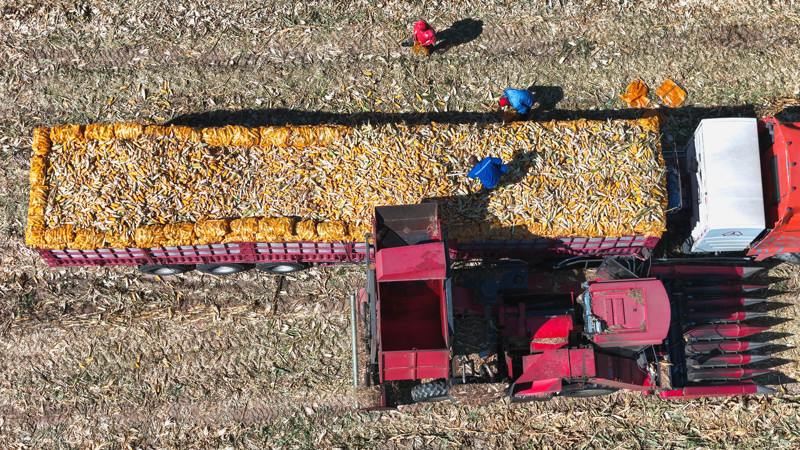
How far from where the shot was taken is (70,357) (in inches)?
501

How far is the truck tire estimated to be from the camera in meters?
12.6

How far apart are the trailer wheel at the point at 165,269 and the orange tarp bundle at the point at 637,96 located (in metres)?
10.6

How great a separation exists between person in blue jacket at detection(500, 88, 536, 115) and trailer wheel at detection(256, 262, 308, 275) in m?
5.80

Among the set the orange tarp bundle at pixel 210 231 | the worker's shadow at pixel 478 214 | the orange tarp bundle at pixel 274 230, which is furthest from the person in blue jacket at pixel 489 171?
the orange tarp bundle at pixel 210 231

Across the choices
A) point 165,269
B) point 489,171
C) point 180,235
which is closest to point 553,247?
point 489,171

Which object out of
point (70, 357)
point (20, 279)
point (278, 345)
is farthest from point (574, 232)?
point (20, 279)

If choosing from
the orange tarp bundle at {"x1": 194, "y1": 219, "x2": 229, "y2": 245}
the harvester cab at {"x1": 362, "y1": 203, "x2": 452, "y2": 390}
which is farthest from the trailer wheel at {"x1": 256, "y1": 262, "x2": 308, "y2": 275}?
the harvester cab at {"x1": 362, "y1": 203, "x2": 452, "y2": 390}

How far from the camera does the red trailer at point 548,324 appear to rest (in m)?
10.5

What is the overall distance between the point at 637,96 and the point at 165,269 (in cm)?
1120

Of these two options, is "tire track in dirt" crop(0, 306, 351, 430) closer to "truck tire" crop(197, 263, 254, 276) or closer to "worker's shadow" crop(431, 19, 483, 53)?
"truck tire" crop(197, 263, 254, 276)

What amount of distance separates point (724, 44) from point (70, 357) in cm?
1637

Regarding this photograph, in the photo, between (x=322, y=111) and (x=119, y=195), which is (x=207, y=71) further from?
(x=119, y=195)

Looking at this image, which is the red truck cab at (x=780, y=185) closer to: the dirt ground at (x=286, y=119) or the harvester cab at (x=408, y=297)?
the dirt ground at (x=286, y=119)

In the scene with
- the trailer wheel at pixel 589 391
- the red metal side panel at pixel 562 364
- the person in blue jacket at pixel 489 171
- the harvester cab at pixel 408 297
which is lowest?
the trailer wheel at pixel 589 391
